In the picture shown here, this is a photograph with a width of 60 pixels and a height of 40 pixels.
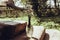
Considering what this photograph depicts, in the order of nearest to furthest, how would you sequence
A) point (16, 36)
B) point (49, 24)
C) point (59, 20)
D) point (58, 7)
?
point (16, 36) → point (49, 24) → point (59, 20) → point (58, 7)

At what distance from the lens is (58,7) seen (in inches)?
256

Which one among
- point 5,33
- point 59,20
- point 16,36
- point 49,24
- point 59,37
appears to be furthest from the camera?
point 59,20

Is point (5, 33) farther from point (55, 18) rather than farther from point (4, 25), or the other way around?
point (55, 18)

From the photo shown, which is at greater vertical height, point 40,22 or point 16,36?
point 16,36

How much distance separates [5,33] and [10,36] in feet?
0.24

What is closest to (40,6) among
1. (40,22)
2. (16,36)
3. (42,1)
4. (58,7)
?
(42,1)

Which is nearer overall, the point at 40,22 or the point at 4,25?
the point at 4,25

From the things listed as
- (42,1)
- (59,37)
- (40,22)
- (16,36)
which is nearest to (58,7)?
(42,1)

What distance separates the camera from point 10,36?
220 cm

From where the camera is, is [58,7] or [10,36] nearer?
[10,36]

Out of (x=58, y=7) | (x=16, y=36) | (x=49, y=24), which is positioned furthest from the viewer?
(x=58, y=7)

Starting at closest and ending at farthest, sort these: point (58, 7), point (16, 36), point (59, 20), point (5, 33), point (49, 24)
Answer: point (5, 33)
point (16, 36)
point (49, 24)
point (59, 20)
point (58, 7)

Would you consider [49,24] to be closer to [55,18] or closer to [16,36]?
[55,18]

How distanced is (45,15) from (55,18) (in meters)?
0.41
